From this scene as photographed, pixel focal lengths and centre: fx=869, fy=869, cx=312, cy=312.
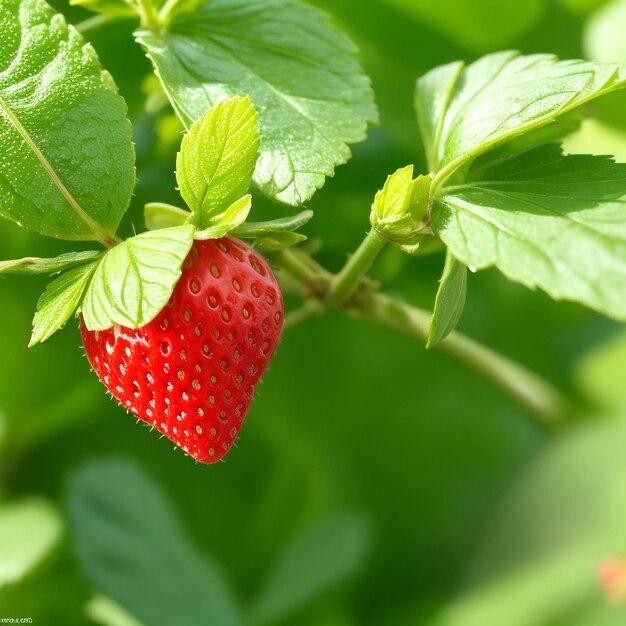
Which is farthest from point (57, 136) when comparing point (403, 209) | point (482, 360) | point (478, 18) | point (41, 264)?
point (478, 18)

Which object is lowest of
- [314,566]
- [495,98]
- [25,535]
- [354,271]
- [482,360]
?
[314,566]

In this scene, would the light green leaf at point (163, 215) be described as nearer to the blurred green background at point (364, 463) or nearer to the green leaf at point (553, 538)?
the blurred green background at point (364, 463)

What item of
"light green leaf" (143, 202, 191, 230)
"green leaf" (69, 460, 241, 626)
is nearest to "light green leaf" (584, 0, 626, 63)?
"light green leaf" (143, 202, 191, 230)

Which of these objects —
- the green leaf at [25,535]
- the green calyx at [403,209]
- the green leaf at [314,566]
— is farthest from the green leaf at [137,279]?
the green leaf at [314,566]

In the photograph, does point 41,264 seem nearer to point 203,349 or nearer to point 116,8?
point 203,349

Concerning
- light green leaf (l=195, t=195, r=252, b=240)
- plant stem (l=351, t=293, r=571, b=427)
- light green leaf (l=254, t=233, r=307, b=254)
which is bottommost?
plant stem (l=351, t=293, r=571, b=427)

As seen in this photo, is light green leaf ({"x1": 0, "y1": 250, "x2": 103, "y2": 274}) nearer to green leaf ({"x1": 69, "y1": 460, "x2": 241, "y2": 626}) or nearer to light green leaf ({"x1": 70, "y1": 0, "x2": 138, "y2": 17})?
light green leaf ({"x1": 70, "y1": 0, "x2": 138, "y2": 17})

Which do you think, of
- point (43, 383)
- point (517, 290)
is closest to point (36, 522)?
point (43, 383)
